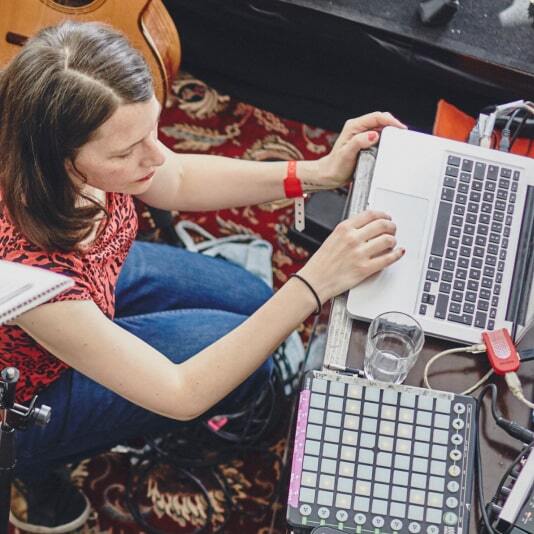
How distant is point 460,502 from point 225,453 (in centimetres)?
80

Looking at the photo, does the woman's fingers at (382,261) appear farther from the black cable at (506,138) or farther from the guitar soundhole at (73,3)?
the guitar soundhole at (73,3)

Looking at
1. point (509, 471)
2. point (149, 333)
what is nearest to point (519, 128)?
point (509, 471)

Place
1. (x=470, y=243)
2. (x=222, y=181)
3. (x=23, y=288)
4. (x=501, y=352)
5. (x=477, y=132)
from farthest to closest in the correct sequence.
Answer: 1. (x=222, y=181)
2. (x=477, y=132)
3. (x=470, y=243)
4. (x=501, y=352)
5. (x=23, y=288)

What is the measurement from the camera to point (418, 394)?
99cm

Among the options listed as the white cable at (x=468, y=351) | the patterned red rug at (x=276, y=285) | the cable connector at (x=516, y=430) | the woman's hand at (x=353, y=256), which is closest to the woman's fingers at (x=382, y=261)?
the woman's hand at (x=353, y=256)

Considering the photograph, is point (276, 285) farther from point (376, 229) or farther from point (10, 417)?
point (10, 417)

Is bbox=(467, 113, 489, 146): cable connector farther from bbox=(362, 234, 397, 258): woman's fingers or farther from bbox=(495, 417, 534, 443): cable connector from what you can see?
bbox=(495, 417, 534, 443): cable connector

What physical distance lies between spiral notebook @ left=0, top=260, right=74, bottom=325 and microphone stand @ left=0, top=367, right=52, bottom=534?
0.40 feet

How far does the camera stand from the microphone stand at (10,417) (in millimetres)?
893

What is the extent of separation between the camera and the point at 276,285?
1910 millimetres

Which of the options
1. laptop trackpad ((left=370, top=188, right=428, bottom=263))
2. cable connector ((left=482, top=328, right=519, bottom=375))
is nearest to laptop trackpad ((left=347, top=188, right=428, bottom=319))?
laptop trackpad ((left=370, top=188, right=428, bottom=263))

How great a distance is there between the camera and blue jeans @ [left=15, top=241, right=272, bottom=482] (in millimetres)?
1289

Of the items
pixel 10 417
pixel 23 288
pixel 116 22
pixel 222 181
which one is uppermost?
pixel 116 22

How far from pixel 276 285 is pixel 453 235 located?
81 centimetres
